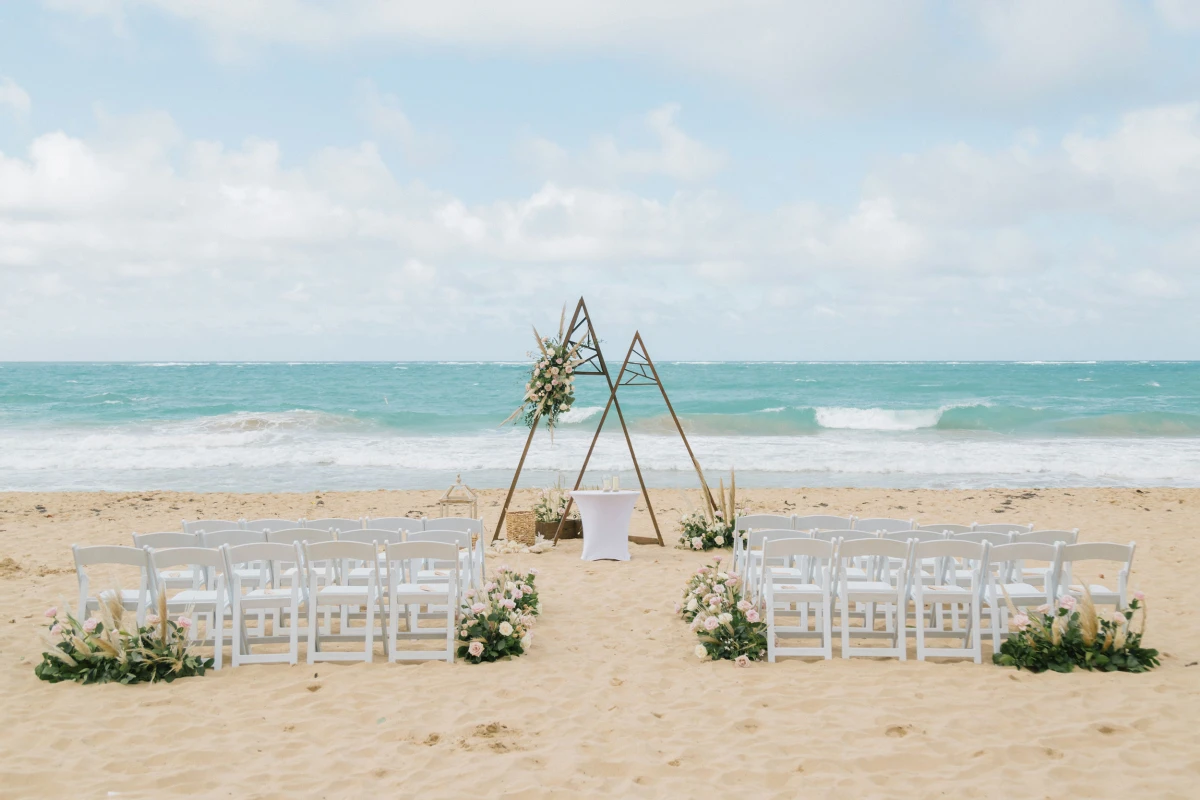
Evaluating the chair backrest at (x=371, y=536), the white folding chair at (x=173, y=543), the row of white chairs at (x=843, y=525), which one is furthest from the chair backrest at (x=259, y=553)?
the row of white chairs at (x=843, y=525)

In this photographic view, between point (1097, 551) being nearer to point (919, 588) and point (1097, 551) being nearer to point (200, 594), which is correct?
point (919, 588)

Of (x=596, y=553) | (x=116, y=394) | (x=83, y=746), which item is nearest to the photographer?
(x=83, y=746)

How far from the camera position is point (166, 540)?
609cm

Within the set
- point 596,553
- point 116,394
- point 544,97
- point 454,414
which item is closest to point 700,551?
point 596,553

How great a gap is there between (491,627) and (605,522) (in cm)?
367

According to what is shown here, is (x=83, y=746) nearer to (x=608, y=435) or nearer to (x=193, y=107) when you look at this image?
(x=193, y=107)

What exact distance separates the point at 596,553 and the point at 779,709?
483 cm

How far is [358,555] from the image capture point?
217 inches

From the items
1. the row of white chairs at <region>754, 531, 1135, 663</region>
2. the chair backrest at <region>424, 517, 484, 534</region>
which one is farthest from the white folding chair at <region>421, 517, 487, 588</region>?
the row of white chairs at <region>754, 531, 1135, 663</region>

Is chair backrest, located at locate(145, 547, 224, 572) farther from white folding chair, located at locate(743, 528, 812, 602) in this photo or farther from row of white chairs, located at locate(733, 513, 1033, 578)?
row of white chairs, located at locate(733, 513, 1033, 578)

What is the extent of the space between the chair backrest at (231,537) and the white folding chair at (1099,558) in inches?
213

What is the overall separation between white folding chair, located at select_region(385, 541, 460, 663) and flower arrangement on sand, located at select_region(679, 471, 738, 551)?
14.2ft

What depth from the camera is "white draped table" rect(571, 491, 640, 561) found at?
941 centimetres

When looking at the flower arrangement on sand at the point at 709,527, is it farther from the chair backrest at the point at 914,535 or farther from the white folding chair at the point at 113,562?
the white folding chair at the point at 113,562
